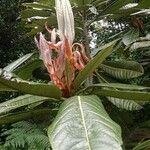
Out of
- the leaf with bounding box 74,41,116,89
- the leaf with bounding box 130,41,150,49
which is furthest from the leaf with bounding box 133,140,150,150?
the leaf with bounding box 130,41,150,49

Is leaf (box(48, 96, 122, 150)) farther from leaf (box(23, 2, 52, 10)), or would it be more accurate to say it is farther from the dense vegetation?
leaf (box(23, 2, 52, 10))

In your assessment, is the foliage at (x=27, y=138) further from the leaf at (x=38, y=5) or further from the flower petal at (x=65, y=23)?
the flower petal at (x=65, y=23)

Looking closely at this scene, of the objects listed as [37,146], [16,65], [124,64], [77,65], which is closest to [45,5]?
[16,65]

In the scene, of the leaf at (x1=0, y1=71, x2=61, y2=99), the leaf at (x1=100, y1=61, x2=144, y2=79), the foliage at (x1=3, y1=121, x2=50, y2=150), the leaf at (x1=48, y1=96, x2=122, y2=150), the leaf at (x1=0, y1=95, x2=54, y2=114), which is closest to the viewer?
the leaf at (x1=48, y1=96, x2=122, y2=150)

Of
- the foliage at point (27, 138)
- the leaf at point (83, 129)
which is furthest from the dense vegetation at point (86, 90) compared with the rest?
the foliage at point (27, 138)

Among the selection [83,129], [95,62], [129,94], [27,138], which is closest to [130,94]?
[129,94]

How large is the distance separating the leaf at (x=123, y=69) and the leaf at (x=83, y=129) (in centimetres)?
43

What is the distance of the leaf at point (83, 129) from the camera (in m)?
0.87

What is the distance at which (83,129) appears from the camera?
0.94 meters

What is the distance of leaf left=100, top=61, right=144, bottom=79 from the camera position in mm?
1521

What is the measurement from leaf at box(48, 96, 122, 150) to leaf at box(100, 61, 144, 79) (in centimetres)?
43

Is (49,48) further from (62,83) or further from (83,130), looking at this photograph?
(83,130)

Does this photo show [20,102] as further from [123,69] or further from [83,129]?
[123,69]

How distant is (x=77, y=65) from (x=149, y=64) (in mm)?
825
